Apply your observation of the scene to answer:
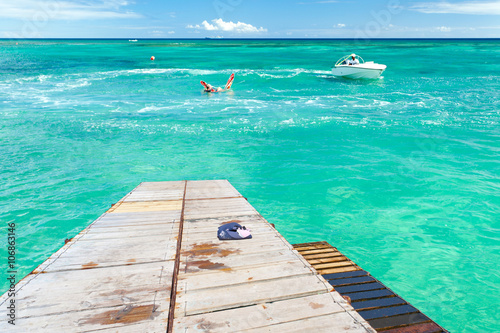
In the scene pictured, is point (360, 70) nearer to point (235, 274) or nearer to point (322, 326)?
point (235, 274)

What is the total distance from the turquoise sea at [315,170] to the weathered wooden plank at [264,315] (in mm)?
6693

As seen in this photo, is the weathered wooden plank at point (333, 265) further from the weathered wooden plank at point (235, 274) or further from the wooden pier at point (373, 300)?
the weathered wooden plank at point (235, 274)

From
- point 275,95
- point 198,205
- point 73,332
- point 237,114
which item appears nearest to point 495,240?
point 198,205

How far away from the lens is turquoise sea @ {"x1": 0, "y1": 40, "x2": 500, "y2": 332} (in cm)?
1145

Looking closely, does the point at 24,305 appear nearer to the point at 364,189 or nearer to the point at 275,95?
the point at 364,189

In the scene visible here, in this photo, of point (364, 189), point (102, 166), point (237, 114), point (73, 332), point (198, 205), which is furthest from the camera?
point (237, 114)

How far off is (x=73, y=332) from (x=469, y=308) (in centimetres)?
1123

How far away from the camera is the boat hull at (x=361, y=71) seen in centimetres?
5334

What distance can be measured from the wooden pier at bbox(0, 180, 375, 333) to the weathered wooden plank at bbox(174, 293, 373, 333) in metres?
0.02

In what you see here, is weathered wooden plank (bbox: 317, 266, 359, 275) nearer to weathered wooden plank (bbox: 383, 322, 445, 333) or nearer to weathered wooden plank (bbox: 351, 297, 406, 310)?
weathered wooden plank (bbox: 351, 297, 406, 310)

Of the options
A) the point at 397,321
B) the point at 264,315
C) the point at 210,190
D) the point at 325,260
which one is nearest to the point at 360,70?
the point at 210,190

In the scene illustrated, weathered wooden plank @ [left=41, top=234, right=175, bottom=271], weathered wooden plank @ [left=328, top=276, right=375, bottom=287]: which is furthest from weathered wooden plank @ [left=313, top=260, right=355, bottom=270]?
weathered wooden plank @ [left=41, top=234, right=175, bottom=271]

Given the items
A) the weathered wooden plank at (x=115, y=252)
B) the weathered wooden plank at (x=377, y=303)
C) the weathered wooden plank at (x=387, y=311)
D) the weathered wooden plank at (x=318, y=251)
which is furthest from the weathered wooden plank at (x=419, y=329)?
the weathered wooden plank at (x=115, y=252)

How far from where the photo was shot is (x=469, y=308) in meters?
9.24
